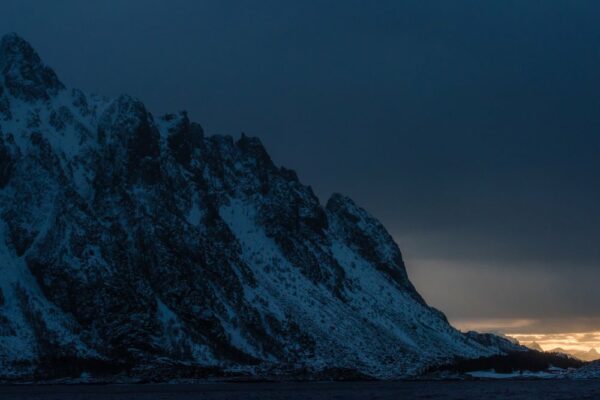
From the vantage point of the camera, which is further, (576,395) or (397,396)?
(397,396)

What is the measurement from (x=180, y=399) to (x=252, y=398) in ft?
46.8

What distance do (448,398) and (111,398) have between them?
6661 cm

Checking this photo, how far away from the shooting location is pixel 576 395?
183 meters

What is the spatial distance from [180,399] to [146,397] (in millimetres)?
12148

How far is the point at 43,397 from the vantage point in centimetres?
19262

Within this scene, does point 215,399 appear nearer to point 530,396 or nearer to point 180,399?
point 180,399

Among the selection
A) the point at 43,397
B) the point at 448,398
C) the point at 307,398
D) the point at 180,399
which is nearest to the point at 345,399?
the point at 307,398

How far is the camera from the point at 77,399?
629 ft

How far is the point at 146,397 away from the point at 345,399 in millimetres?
41556

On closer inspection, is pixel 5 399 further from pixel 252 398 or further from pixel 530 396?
pixel 530 396

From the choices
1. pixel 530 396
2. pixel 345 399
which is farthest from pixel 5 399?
pixel 530 396

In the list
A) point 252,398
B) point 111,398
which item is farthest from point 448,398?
point 111,398

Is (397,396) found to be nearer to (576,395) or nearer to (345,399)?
(345,399)

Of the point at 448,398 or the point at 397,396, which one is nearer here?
the point at 448,398
